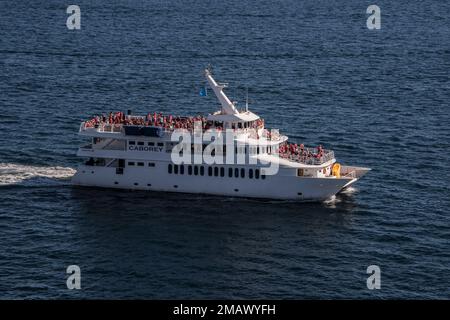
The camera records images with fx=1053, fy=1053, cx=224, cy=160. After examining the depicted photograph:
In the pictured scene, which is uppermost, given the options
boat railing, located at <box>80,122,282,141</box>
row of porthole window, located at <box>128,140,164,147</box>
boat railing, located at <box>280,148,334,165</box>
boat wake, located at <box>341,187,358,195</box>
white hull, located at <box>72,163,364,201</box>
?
boat railing, located at <box>80,122,282,141</box>

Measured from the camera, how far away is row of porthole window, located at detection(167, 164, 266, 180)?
114812 mm

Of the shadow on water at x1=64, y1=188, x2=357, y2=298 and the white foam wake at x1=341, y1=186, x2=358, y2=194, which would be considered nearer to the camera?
the shadow on water at x1=64, y1=188, x2=357, y2=298

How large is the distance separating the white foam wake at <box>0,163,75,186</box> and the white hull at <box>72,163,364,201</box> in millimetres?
3181

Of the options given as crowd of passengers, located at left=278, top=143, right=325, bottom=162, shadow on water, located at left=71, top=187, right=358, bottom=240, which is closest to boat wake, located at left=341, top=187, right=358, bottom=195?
shadow on water, located at left=71, top=187, right=358, bottom=240

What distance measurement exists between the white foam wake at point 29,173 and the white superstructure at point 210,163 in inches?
133

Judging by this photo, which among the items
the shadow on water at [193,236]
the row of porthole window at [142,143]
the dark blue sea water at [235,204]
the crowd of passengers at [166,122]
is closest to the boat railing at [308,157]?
the shadow on water at [193,236]

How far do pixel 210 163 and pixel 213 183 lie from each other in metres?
2.25

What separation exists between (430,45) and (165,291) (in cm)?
11947

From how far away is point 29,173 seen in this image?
120875 mm

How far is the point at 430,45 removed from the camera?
651ft

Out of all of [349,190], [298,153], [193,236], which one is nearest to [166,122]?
[298,153]

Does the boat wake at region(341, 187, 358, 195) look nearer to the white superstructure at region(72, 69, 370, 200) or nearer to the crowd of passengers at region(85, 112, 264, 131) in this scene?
the white superstructure at region(72, 69, 370, 200)

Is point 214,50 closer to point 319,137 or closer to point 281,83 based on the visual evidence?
point 281,83

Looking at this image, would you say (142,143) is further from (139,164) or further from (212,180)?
(212,180)
